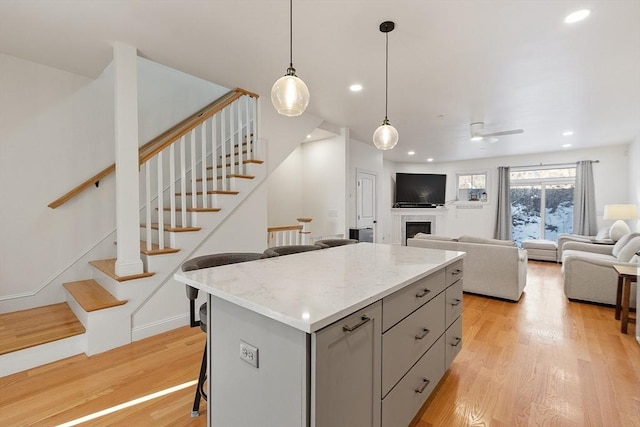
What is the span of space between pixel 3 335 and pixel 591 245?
24.9 feet

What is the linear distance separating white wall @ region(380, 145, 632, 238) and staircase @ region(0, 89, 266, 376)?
4.16m

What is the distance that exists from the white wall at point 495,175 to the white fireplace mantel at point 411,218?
0.22m

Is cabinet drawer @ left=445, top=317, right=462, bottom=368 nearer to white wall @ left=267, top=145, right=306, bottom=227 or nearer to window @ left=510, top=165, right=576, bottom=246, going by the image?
white wall @ left=267, top=145, right=306, bottom=227

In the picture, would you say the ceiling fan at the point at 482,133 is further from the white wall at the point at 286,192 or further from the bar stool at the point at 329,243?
the bar stool at the point at 329,243

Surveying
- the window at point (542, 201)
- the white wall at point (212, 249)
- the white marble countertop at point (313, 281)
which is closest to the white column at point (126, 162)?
the white wall at point (212, 249)

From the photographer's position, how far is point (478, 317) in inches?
126

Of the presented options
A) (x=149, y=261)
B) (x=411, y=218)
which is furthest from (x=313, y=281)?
(x=411, y=218)

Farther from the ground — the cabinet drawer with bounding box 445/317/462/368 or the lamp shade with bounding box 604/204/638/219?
the lamp shade with bounding box 604/204/638/219

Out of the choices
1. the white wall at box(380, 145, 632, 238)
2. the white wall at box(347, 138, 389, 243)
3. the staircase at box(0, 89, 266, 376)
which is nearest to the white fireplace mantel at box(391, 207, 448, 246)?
the white wall at box(380, 145, 632, 238)

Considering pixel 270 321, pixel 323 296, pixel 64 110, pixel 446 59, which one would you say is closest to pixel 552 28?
pixel 446 59

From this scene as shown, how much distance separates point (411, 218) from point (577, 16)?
654 cm

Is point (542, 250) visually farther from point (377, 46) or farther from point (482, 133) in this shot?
point (377, 46)

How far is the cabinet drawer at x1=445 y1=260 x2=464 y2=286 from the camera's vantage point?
6.41ft

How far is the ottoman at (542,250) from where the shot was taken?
625 cm
